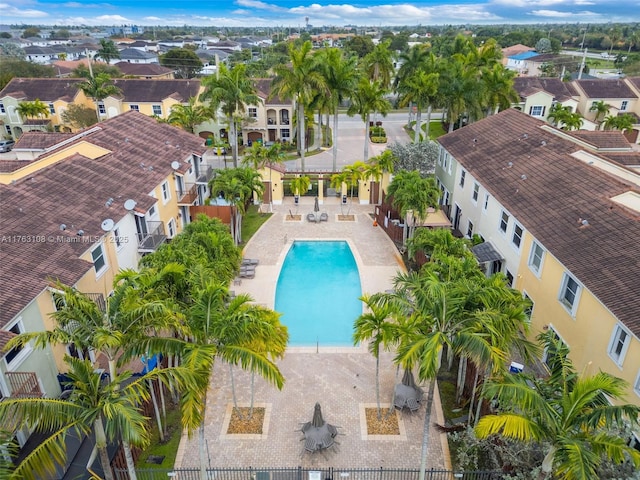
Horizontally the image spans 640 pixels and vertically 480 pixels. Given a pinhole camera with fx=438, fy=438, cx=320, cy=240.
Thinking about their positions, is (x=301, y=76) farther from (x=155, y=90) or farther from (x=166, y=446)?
(x=166, y=446)

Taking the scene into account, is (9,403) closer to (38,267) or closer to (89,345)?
(89,345)

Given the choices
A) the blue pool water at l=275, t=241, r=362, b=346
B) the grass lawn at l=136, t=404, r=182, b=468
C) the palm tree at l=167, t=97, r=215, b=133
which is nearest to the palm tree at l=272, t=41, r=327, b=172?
the palm tree at l=167, t=97, r=215, b=133

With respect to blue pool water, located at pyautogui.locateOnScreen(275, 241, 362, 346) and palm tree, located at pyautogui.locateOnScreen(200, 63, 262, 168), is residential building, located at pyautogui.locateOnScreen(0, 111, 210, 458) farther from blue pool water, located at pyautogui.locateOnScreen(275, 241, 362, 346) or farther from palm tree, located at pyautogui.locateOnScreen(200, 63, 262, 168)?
blue pool water, located at pyautogui.locateOnScreen(275, 241, 362, 346)

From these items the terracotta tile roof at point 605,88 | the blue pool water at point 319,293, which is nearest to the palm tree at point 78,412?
the blue pool water at point 319,293

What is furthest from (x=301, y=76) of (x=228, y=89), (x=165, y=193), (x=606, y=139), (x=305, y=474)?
(x=305, y=474)

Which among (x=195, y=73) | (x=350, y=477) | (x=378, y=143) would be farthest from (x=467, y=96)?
(x=195, y=73)
